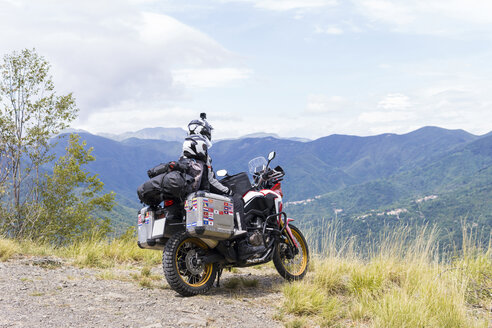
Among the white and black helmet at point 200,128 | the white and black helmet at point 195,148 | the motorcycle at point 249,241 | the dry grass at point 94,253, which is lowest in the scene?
the dry grass at point 94,253

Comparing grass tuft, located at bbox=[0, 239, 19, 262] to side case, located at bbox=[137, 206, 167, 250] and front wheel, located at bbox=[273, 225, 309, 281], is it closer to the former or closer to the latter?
side case, located at bbox=[137, 206, 167, 250]

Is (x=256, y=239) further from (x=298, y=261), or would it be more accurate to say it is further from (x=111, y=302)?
(x=111, y=302)

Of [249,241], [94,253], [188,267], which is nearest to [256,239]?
[249,241]

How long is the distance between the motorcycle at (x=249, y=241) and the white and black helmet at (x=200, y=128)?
662mm

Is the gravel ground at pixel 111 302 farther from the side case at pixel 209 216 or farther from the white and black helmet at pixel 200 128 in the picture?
the white and black helmet at pixel 200 128

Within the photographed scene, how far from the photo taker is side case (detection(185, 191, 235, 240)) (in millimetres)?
5703

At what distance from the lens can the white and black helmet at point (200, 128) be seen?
674 centimetres

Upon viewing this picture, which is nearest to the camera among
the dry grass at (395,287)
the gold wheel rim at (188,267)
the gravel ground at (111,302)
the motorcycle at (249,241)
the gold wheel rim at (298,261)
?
the gravel ground at (111,302)

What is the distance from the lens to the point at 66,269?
7.38m

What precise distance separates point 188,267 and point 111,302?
1.10m

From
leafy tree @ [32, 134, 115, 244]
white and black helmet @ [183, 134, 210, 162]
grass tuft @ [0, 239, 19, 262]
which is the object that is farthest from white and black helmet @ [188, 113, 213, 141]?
leafy tree @ [32, 134, 115, 244]

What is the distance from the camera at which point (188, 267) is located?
5.98m

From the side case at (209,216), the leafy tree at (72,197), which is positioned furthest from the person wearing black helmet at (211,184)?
the leafy tree at (72,197)

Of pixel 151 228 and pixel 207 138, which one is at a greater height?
pixel 207 138
